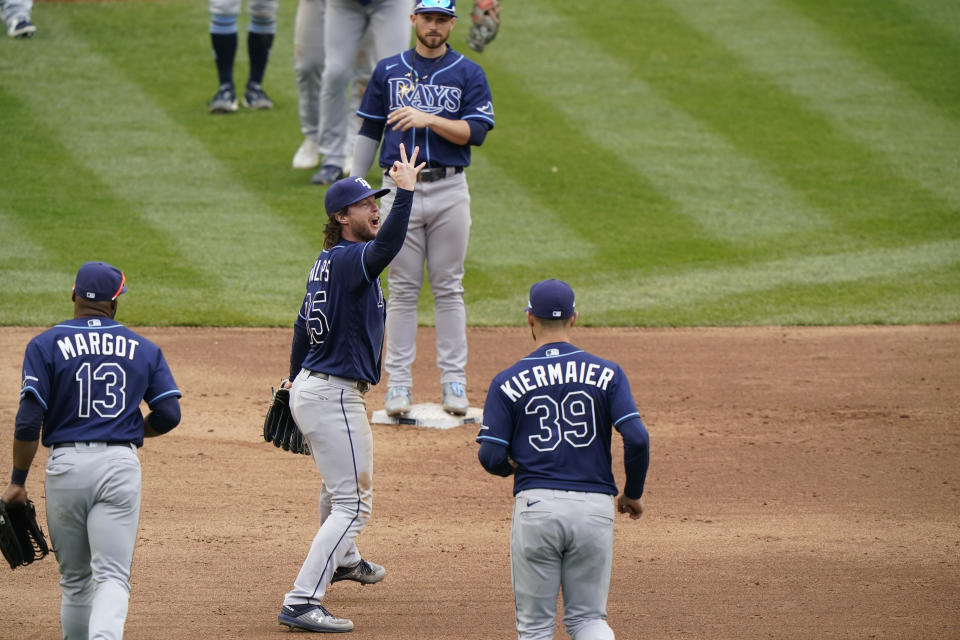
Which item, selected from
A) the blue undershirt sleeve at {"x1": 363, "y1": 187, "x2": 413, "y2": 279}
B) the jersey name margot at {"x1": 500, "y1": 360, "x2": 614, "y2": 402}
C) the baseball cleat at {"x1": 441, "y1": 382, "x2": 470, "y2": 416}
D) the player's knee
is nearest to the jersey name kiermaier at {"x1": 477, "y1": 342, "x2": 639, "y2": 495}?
the jersey name margot at {"x1": 500, "y1": 360, "x2": 614, "y2": 402}

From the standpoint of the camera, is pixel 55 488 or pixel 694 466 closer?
pixel 55 488

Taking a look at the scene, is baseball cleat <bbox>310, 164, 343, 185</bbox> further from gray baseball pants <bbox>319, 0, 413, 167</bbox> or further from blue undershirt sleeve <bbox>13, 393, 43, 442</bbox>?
blue undershirt sleeve <bbox>13, 393, 43, 442</bbox>

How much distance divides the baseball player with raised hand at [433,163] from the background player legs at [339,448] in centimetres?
231

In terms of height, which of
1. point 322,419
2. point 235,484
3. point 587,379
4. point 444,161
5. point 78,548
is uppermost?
point 444,161

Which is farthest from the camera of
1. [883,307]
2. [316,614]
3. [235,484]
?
[883,307]

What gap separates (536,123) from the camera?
13539 millimetres

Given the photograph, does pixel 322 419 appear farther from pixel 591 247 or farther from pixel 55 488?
pixel 591 247

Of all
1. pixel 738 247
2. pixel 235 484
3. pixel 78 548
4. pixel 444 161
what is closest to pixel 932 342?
pixel 738 247

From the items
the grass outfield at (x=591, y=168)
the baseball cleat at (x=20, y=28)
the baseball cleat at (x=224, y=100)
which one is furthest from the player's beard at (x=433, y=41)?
the baseball cleat at (x=20, y=28)

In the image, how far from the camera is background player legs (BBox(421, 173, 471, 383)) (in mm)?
7320

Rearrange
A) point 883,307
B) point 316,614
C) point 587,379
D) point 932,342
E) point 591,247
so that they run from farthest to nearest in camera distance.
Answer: point 591,247
point 883,307
point 932,342
point 316,614
point 587,379

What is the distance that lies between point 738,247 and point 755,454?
175 inches

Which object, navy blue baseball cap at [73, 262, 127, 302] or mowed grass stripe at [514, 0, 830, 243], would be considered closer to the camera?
navy blue baseball cap at [73, 262, 127, 302]

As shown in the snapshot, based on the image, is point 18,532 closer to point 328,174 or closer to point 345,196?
point 345,196
